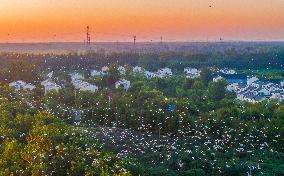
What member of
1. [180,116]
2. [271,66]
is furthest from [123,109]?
[271,66]

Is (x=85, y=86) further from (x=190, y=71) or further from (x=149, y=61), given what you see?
(x=149, y=61)

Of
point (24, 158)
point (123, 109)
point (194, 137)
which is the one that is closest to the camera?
point (24, 158)

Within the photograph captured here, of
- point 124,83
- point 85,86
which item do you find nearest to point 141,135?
point 85,86

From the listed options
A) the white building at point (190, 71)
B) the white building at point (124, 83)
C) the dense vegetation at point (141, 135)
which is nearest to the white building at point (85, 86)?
the white building at point (124, 83)

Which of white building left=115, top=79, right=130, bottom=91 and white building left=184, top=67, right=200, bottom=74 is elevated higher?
white building left=115, top=79, right=130, bottom=91

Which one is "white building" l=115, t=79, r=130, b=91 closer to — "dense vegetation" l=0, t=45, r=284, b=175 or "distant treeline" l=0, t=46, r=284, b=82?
"dense vegetation" l=0, t=45, r=284, b=175

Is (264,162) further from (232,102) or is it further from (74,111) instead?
(74,111)

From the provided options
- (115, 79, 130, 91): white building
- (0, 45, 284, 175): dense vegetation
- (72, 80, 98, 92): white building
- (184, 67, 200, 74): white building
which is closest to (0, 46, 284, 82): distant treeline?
(184, 67, 200, 74): white building

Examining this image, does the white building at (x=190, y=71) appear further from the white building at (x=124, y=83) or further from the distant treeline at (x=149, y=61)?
the white building at (x=124, y=83)
